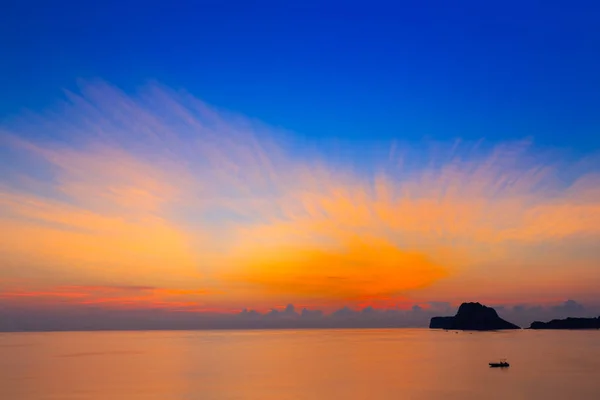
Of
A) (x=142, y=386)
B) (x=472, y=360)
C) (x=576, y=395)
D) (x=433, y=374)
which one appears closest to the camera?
(x=576, y=395)

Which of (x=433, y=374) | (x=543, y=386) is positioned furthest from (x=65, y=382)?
(x=543, y=386)

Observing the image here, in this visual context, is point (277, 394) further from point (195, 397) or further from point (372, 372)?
point (372, 372)

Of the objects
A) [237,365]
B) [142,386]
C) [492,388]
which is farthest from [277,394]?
[237,365]

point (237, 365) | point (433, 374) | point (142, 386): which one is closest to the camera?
point (142, 386)

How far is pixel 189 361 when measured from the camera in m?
127

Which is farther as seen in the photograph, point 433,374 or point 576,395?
point 433,374

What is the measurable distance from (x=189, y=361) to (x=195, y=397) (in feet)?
198

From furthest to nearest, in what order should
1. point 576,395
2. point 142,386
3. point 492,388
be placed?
point 142,386
point 492,388
point 576,395

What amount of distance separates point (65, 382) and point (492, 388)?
68.4 metres

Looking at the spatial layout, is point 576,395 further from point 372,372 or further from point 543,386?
point 372,372

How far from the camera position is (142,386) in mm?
81688

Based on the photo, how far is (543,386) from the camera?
77938 millimetres

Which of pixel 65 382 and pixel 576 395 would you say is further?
pixel 65 382

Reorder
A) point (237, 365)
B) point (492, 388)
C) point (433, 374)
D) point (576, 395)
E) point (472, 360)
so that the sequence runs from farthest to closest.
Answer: point (472, 360), point (237, 365), point (433, 374), point (492, 388), point (576, 395)
